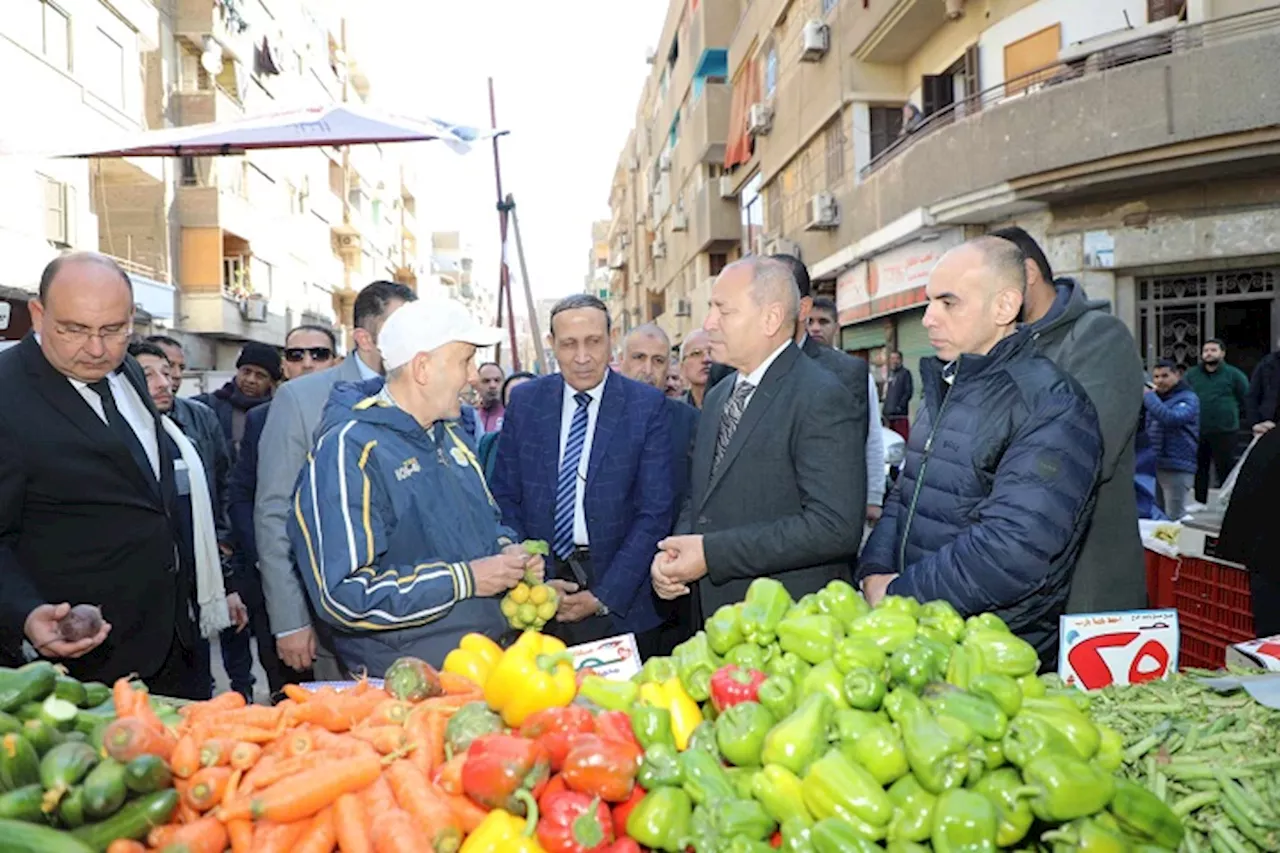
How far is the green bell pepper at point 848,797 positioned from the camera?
165 cm

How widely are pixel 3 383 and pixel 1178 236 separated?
13.4 metres

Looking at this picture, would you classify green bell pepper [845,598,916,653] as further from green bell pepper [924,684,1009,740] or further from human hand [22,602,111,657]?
human hand [22,602,111,657]

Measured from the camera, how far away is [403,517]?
3.03 meters

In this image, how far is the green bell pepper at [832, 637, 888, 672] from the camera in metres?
1.94

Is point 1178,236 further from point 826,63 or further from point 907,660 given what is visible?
point 907,660

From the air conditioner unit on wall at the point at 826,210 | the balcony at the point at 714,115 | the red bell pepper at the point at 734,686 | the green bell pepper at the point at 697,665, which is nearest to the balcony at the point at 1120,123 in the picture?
the air conditioner unit on wall at the point at 826,210

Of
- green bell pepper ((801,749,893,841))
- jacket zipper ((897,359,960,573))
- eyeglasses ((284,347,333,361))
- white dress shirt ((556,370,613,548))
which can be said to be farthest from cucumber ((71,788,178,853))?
eyeglasses ((284,347,333,361))

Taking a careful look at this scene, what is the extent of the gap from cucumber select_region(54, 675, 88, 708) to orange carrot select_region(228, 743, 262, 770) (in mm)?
588

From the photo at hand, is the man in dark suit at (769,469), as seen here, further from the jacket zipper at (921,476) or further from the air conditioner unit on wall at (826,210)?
the air conditioner unit on wall at (826,210)

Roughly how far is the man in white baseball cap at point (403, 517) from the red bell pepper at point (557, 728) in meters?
1.03

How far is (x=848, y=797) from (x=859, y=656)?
1.15 ft

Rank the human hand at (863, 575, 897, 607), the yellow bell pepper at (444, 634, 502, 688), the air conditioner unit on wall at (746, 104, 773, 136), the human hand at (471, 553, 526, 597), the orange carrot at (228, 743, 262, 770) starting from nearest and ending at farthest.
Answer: the orange carrot at (228, 743, 262, 770), the yellow bell pepper at (444, 634, 502, 688), the human hand at (471, 553, 526, 597), the human hand at (863, 575, 897, 607), the air conditioner unit on wall at (746, 104, 773, 136)

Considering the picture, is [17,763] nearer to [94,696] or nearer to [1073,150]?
[94,696]

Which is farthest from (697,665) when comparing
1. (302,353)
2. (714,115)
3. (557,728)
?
(714,115)
